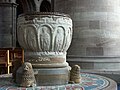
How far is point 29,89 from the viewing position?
4.54 metres

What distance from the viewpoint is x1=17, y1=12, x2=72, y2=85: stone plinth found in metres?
5.02

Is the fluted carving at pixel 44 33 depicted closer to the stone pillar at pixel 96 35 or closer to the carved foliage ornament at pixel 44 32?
the carved foliage ornament at pixel 44 32

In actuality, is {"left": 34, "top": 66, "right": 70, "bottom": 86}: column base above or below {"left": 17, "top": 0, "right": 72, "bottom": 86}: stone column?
below

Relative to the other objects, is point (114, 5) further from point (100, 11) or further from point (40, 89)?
point (40, 89)

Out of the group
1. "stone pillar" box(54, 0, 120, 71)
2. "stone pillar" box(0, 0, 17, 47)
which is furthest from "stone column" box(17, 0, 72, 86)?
"stone pillar" box(0, 0, 17, 47)

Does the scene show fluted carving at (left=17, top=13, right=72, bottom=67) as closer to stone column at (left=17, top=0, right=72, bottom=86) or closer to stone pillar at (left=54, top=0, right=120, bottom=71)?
stone column at (left=17, top=0, right=72, bottom=86)

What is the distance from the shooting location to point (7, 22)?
15.8m

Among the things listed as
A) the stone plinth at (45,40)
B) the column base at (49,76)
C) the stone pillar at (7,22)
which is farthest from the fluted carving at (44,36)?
the stone pillar at (7,22)

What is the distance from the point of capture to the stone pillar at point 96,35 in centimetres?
841

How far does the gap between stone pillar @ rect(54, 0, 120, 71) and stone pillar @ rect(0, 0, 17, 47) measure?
7985 mm

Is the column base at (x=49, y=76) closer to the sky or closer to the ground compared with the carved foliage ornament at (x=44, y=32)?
closer to the ground

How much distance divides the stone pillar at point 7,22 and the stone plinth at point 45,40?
10.7 m

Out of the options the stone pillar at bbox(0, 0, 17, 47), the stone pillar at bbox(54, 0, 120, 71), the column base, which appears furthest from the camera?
the stone pillar at bbox(0, 0, 17, 47)

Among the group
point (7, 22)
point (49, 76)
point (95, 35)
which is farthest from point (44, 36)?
point (7, 22)
